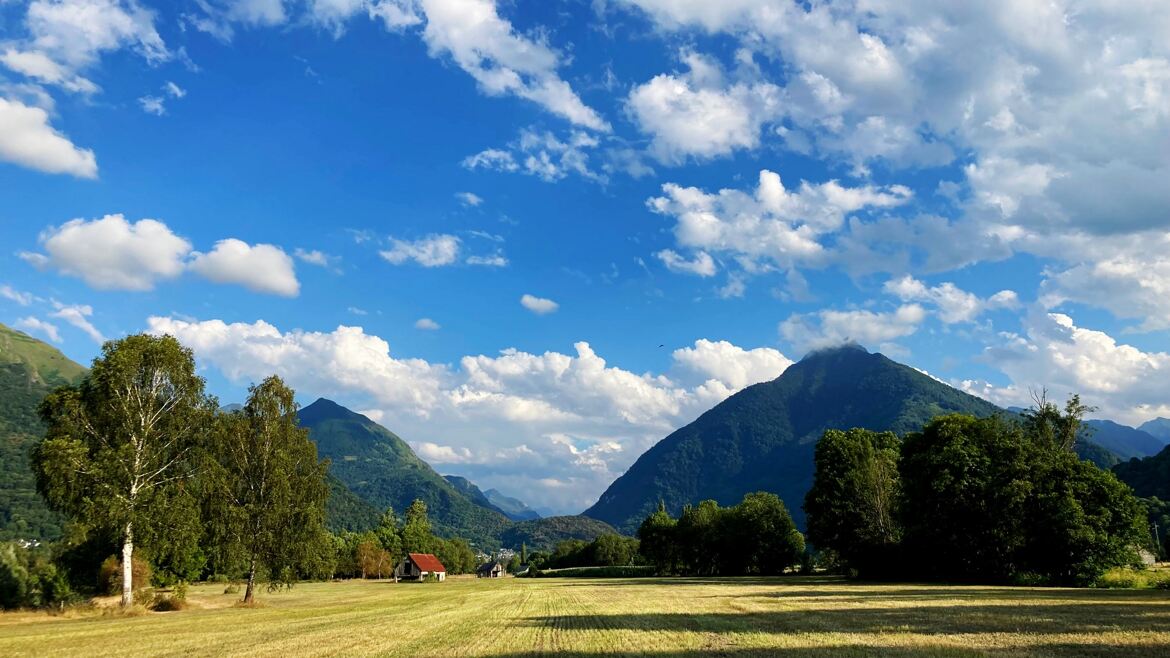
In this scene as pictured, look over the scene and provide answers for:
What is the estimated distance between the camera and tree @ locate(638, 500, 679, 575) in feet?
427

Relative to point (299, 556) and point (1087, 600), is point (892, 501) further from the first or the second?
point (299, 556)

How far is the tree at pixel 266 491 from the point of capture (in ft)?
153

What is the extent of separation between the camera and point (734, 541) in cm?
10419

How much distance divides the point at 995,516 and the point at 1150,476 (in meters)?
160

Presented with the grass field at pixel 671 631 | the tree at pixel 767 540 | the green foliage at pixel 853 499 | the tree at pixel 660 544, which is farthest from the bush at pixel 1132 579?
the tree at pixel 660 544

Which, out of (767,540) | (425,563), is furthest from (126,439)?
(425,563)

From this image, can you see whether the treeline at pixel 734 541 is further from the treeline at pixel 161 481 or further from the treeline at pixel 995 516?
the treeline at pixel 161 481

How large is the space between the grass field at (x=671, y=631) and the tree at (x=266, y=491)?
10488 mm

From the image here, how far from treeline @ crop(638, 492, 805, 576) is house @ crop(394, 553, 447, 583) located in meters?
55.0

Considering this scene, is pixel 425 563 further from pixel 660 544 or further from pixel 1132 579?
pixel 1132 579

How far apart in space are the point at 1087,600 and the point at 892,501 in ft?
145

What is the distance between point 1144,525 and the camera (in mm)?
52344

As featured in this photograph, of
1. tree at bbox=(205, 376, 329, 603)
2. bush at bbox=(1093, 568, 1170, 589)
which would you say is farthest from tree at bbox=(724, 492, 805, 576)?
tree at bbox=(205, 376, 329, 603)

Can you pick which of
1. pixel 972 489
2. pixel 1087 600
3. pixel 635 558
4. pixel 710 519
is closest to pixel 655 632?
pixel 1087 600
